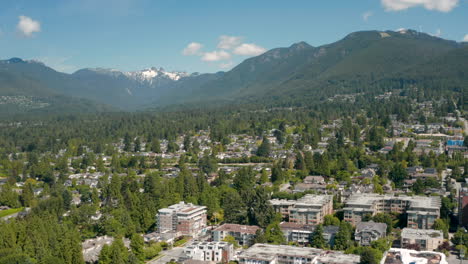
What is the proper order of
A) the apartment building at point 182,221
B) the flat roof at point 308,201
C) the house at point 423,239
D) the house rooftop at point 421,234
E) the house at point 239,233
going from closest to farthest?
the house at point 423,239
the house rooftop at point 421,234
the house at point 239,233
the apartment building at point 182,221
the flat roof at point 308,201

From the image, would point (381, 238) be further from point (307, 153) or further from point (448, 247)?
point (307, 153)

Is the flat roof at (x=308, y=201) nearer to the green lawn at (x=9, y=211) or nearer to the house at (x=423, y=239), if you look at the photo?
the house at (x=423, y=239)

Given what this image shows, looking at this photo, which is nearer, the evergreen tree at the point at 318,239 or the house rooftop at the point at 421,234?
the house rooftop at the point at 421,234

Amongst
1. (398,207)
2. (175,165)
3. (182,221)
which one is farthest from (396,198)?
(175,165)

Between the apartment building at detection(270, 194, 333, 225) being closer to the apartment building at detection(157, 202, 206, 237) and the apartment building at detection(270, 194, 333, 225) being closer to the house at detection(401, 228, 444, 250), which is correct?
the apartment building at detection(157, 202, 206, 237)

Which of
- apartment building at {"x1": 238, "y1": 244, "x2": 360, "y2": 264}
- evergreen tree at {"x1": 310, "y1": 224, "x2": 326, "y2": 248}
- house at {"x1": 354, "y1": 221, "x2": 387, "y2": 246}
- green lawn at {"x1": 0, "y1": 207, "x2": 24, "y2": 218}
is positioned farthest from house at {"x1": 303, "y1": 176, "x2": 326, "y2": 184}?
green lawn at {"x1": 0, "y1": 207, "x2": 24, "y2": 218}

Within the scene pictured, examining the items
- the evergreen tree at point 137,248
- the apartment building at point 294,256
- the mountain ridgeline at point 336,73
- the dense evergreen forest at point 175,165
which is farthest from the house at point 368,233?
the mountain ridgeline at point 336,73
